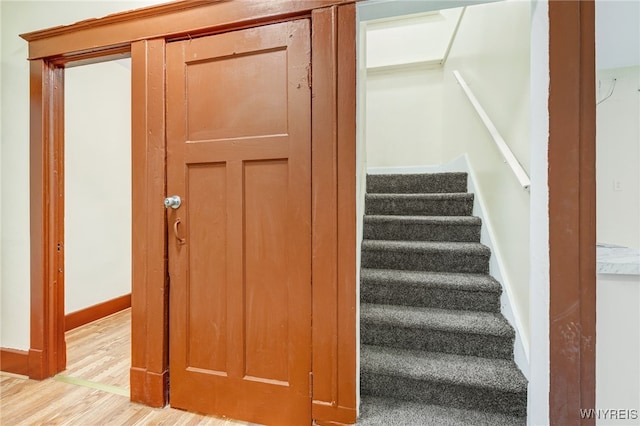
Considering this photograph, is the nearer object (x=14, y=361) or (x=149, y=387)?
(x=149, y=387)

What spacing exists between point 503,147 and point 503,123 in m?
0.20

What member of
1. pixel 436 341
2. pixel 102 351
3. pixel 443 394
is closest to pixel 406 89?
pixel 436 341

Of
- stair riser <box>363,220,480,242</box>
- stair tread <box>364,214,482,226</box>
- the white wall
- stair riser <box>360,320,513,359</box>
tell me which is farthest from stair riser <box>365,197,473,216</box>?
the white wall

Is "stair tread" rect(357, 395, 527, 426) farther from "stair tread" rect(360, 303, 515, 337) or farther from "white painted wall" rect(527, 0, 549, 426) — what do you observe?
"stair tread" rect(360, 303, 515, 337)

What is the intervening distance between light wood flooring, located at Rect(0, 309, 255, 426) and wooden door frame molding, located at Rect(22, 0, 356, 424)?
80 millimetres

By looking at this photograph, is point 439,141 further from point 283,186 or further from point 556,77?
point 283,186

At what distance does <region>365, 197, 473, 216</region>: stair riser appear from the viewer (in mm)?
2307

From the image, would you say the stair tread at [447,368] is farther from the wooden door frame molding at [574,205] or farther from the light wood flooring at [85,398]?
the light wood flooring at [85,398]

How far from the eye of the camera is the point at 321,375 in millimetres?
1282

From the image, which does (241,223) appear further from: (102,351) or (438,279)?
(102,351)

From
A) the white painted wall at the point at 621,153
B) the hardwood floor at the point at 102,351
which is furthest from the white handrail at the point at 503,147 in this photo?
the hardwood floor at the point at 102,351

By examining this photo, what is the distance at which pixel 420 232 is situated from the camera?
2.16m

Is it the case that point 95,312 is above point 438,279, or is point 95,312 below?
Result: below

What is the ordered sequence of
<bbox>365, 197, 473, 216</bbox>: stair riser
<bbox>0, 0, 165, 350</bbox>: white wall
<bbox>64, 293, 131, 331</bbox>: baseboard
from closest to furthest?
<bbox>0, 0, 165, 350</bbox>: white wall < <bbox>365, 197, 473, 216</bbox>: stair riser < <bbox>64, 293, 131, 331</bbox>: baseboard
